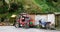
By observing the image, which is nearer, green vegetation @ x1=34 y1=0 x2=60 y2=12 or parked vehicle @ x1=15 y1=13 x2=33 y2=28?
A: parked vehicle @ x1=15 y1=13 x2=33 y2=28

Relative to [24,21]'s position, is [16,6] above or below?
above

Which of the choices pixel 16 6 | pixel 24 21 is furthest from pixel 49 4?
pixel 24 21

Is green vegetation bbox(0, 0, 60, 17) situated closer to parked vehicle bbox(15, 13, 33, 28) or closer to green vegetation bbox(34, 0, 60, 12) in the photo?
green vegetation bbox(34, 0, 60, 12)

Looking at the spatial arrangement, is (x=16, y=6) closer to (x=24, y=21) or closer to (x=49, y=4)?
(x=49, y=4)

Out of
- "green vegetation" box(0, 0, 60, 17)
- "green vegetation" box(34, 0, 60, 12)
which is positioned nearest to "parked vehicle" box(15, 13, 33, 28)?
"green vegetation" box(0, 0, 60, 17)

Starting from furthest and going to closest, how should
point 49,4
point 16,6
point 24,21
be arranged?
point 49,4
point 16,6
point 24,21

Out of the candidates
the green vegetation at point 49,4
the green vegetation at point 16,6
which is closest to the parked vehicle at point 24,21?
the green vegetation at point 16,6

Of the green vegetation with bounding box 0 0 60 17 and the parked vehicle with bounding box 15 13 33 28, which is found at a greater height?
the green vegetation with bounding box 0 0 60 17

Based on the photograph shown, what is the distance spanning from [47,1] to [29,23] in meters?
7.14

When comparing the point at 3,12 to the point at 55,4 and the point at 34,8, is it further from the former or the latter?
the point at 55,4

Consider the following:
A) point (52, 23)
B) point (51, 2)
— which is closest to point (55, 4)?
point (51, 2)

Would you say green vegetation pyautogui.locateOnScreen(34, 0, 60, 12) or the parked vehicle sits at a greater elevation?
green vegetation pyautogui.locateOnScreen(34, 0, 60, 12)

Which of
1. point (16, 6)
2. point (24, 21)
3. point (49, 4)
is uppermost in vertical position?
point (49, 4)

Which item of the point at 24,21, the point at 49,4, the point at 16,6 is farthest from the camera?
the point at 49,4
